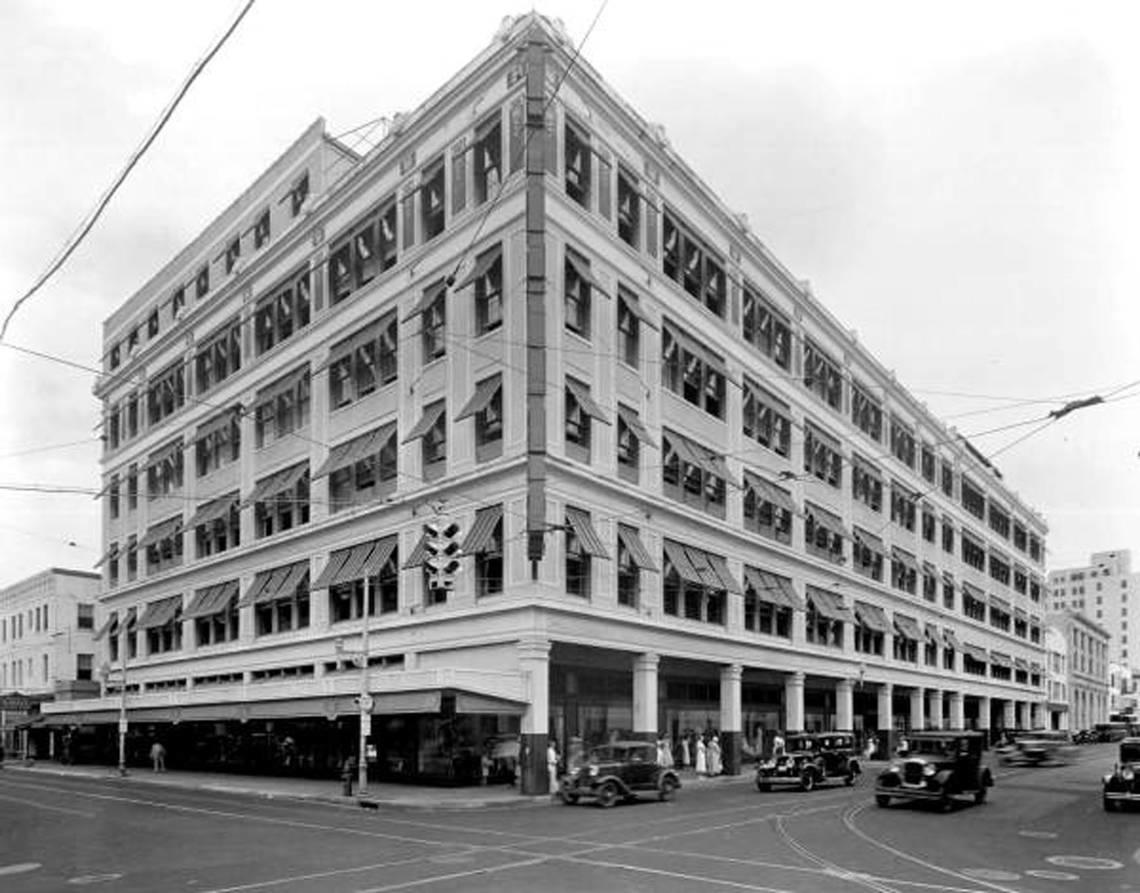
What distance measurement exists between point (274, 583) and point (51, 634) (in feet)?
144

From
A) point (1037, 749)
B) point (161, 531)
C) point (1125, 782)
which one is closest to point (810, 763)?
point (1125, 782)

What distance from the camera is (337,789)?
38844mm

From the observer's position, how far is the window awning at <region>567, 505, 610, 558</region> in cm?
3888

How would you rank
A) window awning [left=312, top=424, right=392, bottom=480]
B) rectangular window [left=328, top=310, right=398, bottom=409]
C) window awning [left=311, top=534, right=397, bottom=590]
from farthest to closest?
rectangular window [left=328, top=310, right=398, bottom=409] → window awning [left=312, top=424, right=392, bottom=480] → window awning [left=311, top=534, right=397, bottom=590]

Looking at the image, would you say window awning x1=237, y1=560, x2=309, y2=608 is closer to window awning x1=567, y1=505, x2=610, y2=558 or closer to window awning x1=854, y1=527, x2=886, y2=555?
window awning x1=567, y1=505, x2=610, y2=558

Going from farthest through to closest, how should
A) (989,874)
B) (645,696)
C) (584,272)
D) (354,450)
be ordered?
(354,450), (645,696), (584,272), (989,874)

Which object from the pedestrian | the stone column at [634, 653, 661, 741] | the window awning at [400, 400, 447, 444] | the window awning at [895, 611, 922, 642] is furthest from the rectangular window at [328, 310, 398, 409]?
the window awning at [895, 611, 922, 642]

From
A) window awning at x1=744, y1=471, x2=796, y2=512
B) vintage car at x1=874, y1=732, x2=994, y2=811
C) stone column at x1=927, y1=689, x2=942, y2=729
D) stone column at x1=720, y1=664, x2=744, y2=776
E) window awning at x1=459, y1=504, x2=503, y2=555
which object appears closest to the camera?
vintage car at x1=874, y1=732, x2=994, y2=811

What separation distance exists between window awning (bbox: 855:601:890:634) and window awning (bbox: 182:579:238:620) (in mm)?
33053

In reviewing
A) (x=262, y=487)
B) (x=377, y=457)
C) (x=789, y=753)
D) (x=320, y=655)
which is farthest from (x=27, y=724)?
(x=789, y=753)

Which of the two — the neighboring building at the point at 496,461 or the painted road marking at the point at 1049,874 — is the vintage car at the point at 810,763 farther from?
the painted road marking at the point at 1049,874

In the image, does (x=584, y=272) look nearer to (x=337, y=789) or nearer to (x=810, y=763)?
(x=810, y=763)

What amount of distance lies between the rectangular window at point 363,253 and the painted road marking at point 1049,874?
33569 mm

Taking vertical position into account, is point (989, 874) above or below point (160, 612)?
below
